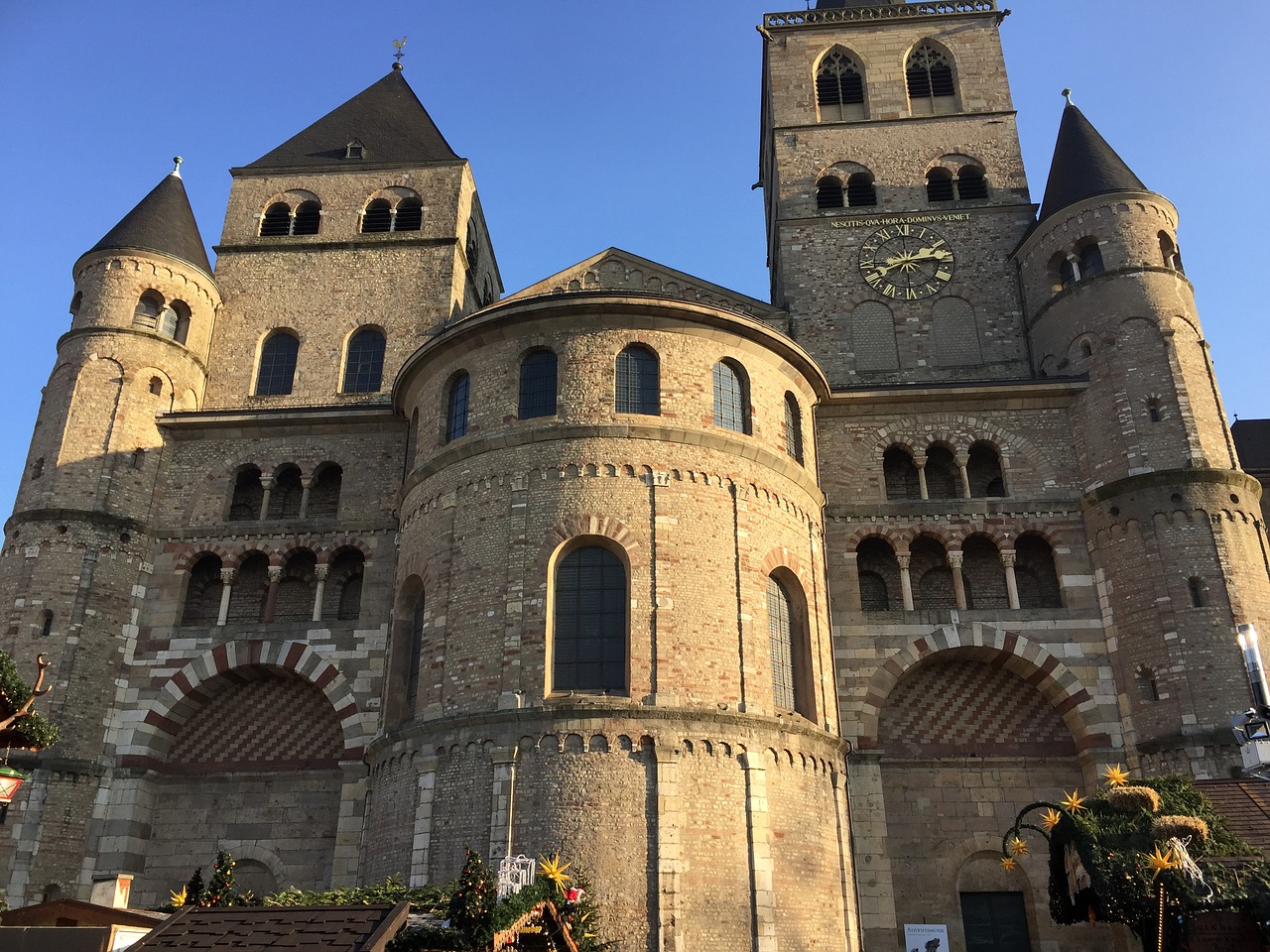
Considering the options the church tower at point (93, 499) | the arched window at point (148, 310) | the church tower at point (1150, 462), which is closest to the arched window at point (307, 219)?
the church tower at point (93, 499)

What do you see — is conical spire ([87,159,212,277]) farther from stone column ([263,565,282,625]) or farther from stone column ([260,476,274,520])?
stone column ([263,565,282,625])

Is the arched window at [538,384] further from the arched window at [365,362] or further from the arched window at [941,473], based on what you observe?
the arched window at [941,473]

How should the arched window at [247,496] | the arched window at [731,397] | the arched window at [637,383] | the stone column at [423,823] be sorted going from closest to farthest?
the stone column at [423,823]
the arched window at [637,383]
the arched window at [731,397]
the arched window at [247,496]

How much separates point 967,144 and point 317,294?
2084 cm

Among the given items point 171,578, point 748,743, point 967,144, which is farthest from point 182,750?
point 967,144

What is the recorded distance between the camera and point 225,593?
86.0 ft

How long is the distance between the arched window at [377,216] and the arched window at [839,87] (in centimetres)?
1462

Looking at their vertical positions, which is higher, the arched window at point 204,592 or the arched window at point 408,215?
the arched window at point 408,215

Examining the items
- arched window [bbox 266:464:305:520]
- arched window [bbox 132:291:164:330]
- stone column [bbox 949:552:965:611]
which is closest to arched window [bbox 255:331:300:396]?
arched window [bbox 132:291:164:330]

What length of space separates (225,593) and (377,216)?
1434 centimetres

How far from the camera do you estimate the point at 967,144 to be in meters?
35.6

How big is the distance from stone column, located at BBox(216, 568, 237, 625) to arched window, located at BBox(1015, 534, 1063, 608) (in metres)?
18.4

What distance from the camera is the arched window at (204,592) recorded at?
87.4ft

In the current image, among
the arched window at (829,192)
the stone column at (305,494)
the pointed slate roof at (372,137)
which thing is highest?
the pointed slate roof at (372,137)
